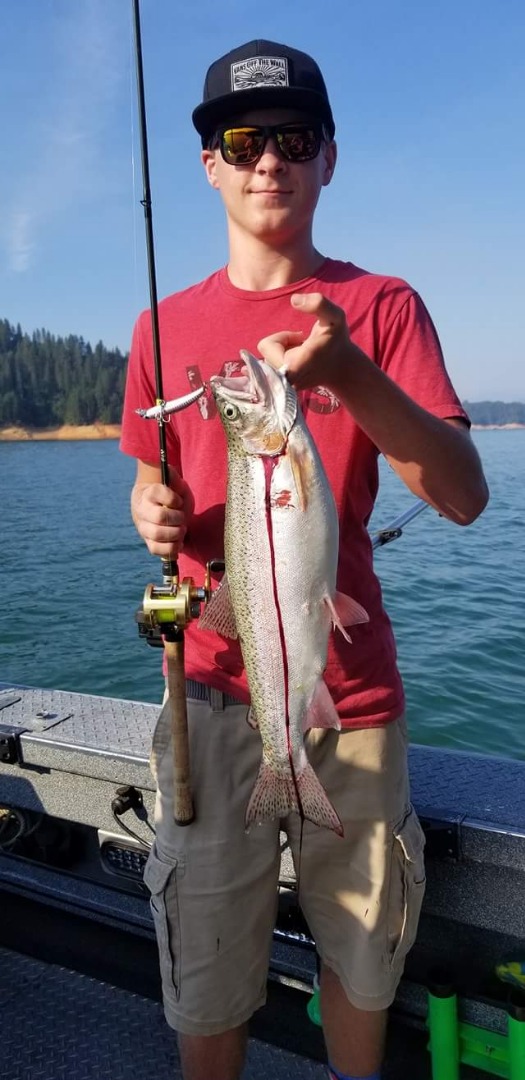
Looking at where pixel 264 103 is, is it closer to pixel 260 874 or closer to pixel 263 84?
pixel 263 84

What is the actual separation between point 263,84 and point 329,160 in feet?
1.05

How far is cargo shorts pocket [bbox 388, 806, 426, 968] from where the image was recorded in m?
2.22

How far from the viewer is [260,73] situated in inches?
82.1

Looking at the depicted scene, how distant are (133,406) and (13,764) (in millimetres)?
1821

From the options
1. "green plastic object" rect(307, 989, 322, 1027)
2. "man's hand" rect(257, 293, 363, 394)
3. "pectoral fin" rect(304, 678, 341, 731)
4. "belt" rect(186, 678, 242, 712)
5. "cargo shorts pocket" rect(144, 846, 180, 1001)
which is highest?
"man's hand" rect(257, 293, 363, 394)

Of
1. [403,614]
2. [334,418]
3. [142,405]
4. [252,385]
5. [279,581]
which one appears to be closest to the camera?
[252,385]

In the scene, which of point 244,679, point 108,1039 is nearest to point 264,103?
point 244,679

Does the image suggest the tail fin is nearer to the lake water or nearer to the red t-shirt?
the red t-shirt

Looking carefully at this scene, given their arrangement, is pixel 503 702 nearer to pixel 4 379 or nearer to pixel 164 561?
pixel 164 561

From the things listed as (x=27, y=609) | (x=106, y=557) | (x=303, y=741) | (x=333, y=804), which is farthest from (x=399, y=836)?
(x=106, y=557)

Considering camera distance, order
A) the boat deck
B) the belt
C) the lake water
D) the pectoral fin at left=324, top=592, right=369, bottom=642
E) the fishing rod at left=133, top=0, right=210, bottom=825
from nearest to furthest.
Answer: the pectoral fin at left=324, top=592, right=369, bottom=642 → the fishing rod at left=133, top=0, right=210, bottom=825 → the belt → the boat deck → the lake water

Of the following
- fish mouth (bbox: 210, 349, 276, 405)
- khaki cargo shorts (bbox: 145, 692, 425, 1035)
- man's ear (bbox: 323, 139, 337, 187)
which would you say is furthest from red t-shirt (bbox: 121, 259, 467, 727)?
fish mouth (bbox: 210, 349, 276, 405)

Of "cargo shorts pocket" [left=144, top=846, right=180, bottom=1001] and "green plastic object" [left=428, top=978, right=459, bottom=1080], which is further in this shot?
"green plastic object" [left=428, top=978, right=459, bottom=1080]

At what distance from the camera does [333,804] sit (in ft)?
7.27
